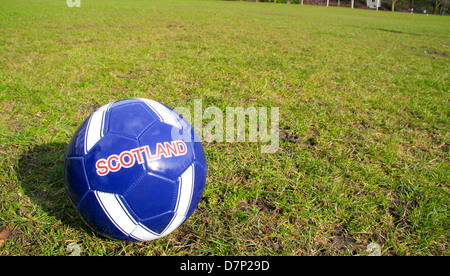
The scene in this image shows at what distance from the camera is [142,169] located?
154 centimetres

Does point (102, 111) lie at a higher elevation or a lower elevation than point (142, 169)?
higher

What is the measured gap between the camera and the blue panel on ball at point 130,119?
1.62 metres

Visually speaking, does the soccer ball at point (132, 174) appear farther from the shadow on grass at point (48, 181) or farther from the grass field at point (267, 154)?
the shadow on grass at point (48, 181)

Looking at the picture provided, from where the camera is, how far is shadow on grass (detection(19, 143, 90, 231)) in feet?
6.48

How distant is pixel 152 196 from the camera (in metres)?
1.57

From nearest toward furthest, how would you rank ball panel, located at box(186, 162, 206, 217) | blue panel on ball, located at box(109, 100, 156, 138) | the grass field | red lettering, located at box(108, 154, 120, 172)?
red lettering, located at box(108, 154, 120, 172) → blue panel on ball, located at box(109, 100, 156, 138) → ball panel, located at box(186, 162, 206, 217) → the grass field

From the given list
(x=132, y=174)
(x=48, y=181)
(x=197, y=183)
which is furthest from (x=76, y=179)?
(x=48, y=181)

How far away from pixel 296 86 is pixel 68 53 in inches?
211

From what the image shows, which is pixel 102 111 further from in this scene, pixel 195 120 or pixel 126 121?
pixel 195 120

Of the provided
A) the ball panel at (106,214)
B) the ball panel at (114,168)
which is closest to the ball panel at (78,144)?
the ball panel at (114,168)

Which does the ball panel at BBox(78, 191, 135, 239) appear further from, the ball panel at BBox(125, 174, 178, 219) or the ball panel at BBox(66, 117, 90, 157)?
the ball panel at BBox(66, 117, 90, 157)

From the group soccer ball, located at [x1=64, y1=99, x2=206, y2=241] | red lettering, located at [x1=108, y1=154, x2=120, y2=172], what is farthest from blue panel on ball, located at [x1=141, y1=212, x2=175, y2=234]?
red lettering, located at [x1=108, y1=154, x2=120, y2=172]

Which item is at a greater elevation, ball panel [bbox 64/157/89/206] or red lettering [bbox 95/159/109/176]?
red lettering [bbox 95/159/109/176]
